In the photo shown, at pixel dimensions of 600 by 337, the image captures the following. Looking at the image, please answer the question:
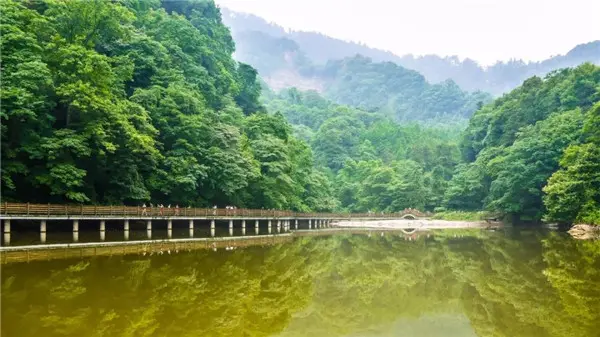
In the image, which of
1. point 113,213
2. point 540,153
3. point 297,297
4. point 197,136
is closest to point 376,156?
point 540,153

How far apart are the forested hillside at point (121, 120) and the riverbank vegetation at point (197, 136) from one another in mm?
81

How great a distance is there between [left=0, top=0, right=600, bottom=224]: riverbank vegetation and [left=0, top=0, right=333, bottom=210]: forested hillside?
81mm

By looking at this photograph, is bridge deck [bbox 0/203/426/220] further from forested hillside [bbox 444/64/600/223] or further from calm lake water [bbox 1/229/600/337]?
forested hillside [bbox 444/64/600/223]

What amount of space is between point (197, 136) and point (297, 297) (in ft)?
72.9

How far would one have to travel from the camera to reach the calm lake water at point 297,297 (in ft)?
31.6

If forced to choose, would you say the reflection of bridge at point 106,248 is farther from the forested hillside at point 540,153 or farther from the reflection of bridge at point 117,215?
the forested hillside at point 540,153

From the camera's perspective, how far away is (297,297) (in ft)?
43.3

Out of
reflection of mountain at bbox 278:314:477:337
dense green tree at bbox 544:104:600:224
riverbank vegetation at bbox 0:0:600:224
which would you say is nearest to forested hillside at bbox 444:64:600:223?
dense green tree at bbox 544:104:600:224

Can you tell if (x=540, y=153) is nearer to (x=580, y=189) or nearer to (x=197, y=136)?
(x=580, y=189)

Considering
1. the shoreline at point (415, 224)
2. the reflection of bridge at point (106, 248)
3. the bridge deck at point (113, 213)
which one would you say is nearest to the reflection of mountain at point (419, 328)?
the reflection of bridge at point (106, 248)

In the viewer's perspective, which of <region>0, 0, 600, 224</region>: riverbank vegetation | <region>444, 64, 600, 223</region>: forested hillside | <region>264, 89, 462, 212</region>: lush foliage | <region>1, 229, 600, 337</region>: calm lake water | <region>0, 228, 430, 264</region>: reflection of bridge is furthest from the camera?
<region>264, 89, 462, 212</region>: lush foliage

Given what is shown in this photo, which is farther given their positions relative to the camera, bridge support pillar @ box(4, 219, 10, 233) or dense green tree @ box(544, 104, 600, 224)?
dense green tree @ box(544, 104, 600, 224)

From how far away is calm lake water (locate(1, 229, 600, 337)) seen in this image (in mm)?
9625

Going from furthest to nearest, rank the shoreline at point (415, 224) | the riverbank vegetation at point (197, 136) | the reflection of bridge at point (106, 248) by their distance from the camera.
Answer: the shoreline at point (415, 224) → the riverbank vegetation at point (197, 136) → the reflection of bridge at point (106, 248)
